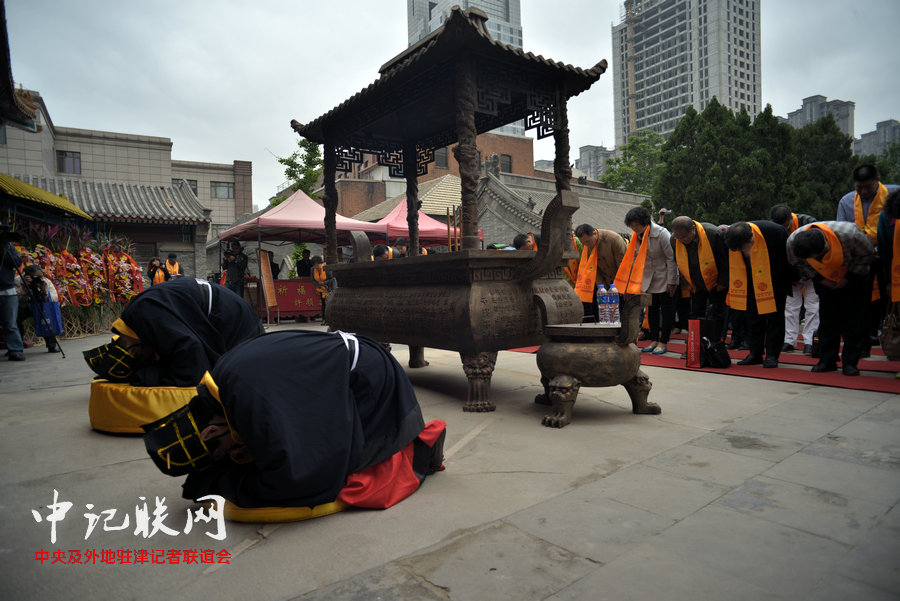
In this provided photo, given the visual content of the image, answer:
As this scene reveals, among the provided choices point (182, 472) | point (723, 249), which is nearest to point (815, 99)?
point (723, 249)

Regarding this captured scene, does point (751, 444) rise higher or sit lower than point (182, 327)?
lower

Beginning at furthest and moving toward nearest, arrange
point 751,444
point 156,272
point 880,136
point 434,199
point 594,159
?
point 594,159 → point 880,136 → point 434,199 → point 156,272 → point 751,444

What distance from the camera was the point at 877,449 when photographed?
297cm

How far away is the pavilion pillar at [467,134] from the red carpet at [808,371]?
3020 mm

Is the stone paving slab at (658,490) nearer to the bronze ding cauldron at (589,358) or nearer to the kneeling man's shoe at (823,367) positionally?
the bronze ding cauldron at (589,358)

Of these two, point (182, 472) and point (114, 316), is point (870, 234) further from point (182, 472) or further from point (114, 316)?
point (114, 316)

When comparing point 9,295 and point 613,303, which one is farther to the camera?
point 9,295

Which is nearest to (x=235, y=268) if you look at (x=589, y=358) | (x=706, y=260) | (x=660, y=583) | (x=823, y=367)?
(x=706, y=260)

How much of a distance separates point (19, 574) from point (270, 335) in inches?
45.8

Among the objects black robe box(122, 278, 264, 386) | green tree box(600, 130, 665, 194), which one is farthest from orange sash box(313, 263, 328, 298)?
green tree box(600, 130, 665, 194)

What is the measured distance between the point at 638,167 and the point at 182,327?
110ft

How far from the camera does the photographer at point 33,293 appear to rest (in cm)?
782

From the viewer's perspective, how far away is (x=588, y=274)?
766 cm

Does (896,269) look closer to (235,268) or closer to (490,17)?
(235,268)
